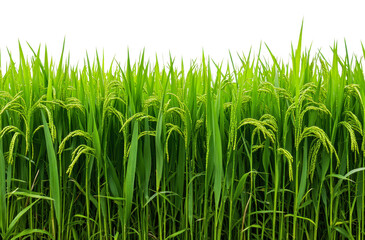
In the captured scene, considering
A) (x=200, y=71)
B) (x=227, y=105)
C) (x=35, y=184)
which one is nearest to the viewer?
(x=227, y=105)

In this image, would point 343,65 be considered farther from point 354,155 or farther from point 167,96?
point 167,96

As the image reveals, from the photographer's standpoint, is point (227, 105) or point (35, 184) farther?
point (35, 184)

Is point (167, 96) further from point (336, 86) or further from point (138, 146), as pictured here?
point (336, 86)

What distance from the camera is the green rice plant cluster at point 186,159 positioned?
2748mm

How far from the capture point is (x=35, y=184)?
3004 mm

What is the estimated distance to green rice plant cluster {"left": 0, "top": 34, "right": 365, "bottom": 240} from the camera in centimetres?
275

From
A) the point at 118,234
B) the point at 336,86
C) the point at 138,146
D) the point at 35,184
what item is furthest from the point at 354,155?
the point at 35,184

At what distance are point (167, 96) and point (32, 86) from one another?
97cm

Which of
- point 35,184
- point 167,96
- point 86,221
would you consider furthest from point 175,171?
point 35,184

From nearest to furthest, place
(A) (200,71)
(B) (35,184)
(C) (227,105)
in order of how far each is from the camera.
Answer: (C) (227,105), (B) (35,184), (A) (200,71)

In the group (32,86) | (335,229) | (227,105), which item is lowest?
(335,229)

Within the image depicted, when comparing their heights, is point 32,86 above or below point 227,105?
above

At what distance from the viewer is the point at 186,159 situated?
2762 millimetres

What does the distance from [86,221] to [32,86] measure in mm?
1043
